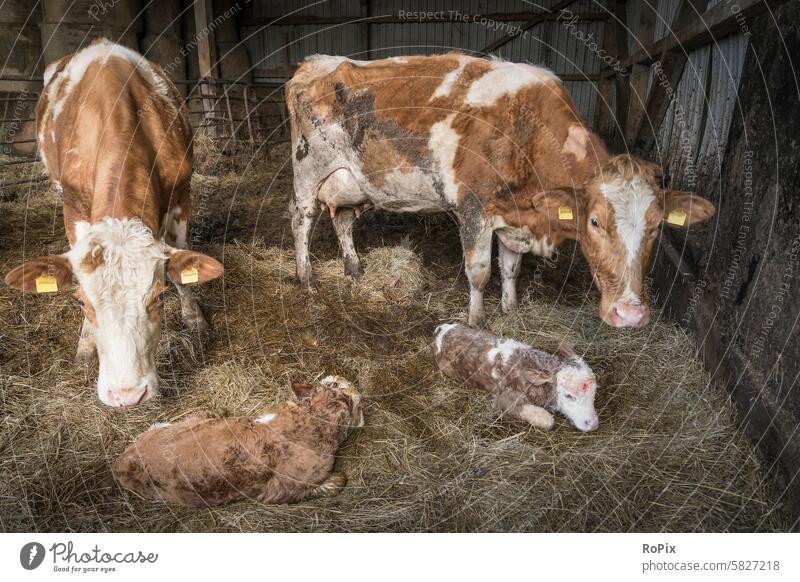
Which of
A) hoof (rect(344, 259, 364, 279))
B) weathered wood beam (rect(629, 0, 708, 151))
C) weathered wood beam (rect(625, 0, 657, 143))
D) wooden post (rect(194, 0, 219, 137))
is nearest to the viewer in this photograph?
weathered wood beam (rect(629, 0, 708, 151))

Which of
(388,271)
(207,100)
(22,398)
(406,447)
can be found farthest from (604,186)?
(207,100)

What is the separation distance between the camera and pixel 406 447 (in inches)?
122

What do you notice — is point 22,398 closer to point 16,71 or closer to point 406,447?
point 406,447

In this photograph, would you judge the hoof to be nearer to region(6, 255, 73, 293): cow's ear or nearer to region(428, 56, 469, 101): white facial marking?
region(428, 56, 469, 101): white facial marking

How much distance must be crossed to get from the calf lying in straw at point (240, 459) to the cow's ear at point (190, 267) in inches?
32.4

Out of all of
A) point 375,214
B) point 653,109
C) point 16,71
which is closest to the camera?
point 653,109

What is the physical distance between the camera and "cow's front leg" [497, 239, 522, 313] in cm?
477

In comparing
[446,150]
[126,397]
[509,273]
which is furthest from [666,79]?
[126,397]

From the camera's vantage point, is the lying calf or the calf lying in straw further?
the lying calf

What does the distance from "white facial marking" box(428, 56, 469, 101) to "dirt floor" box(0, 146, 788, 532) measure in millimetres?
1800

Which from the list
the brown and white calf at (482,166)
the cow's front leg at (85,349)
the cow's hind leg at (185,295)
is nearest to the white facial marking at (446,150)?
the brown and white calf at (482,166)

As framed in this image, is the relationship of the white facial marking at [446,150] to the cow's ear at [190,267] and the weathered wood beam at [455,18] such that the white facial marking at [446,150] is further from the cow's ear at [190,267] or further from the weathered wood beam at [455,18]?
the weathered wood beam at [455,18]

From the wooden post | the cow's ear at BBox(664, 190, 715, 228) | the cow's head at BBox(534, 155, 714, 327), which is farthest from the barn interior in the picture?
the wooden post
